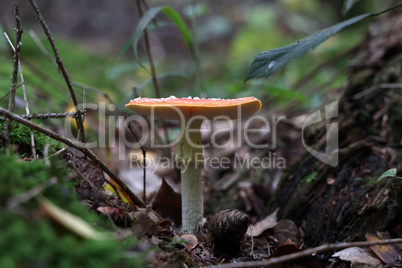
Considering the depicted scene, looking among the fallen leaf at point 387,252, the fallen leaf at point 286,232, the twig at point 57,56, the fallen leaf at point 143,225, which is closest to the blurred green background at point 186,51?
the fallen leaf at point 286,232

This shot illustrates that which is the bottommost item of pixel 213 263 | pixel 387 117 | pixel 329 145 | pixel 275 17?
pixel 213 263

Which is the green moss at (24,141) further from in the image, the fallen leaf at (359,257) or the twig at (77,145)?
the fallen leaf at (359,257)

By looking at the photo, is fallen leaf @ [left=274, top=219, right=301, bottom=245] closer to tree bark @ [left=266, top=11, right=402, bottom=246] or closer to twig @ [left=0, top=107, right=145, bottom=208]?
tree bark @ [left=266, top=11, right=402, bottom=246]

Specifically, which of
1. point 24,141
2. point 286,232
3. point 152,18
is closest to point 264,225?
point 286,232

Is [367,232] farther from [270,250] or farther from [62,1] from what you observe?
[62,1]

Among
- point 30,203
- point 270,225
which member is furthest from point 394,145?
point 30,203

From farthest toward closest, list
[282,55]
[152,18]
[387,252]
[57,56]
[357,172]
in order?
[152,18]
[357,172]
[282,55]
[387,252]
[57,56]

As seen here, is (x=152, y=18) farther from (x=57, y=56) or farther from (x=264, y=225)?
(x=264, y=225)
